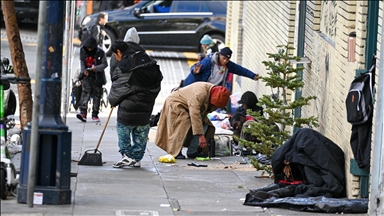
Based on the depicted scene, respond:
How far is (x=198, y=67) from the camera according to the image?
1445cm

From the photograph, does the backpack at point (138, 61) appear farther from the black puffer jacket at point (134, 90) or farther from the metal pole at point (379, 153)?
the metal pole at point (379, 153)

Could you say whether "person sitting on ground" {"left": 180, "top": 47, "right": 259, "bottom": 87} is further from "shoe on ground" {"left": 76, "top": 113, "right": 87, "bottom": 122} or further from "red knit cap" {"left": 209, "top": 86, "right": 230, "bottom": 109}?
"red knit cap" {"left": 209, "top": 86, "right": 230, "bottom": 109}

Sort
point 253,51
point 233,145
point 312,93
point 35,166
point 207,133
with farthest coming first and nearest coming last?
1. point 253,51
2. point 233,145
3. point 207,133
4. point 312,93
5. point 35,166

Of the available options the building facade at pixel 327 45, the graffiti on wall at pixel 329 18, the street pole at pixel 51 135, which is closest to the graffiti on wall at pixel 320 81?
the building facade at pixel 327 45

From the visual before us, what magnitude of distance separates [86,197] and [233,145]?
479cm

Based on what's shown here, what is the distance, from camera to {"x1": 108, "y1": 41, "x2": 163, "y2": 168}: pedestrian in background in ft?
34.9

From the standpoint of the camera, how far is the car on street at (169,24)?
25.3 meters

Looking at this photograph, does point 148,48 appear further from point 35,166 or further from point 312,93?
point 35,166

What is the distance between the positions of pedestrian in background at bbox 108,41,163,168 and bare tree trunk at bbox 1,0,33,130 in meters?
1.78

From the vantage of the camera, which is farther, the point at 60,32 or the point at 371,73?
the point at 371,73

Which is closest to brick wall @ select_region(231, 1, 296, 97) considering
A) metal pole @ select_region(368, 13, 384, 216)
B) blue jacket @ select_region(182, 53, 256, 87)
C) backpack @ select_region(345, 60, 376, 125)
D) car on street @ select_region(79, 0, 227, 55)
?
blue jacket @ select_region(182, 53, 256, 87)

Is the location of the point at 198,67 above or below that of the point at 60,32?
below

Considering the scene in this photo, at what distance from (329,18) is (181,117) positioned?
247cm

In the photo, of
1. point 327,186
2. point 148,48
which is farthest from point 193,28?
point 327,186
